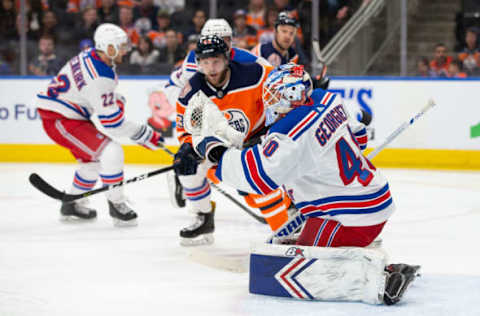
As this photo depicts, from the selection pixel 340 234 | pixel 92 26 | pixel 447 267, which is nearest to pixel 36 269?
pixel 340 234

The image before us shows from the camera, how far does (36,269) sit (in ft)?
10.7

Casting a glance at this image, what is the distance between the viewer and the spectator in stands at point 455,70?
6.53m

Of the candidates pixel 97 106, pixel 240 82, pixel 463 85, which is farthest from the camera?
pixel 463 85

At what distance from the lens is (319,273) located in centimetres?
267

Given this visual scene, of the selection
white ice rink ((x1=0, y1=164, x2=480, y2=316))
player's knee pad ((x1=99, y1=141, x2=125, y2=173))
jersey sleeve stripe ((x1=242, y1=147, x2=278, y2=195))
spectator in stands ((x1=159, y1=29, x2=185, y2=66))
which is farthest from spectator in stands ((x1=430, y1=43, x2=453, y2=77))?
jersey sleeve stripe ((x1=242, y1=147, x2=278, y2=195))

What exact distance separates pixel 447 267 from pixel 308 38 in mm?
4071

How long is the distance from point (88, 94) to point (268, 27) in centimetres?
338

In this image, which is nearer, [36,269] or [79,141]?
[36,269]

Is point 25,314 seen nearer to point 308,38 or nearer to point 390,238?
point 390,238

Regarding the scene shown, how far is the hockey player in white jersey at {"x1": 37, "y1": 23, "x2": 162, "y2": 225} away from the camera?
4.25m

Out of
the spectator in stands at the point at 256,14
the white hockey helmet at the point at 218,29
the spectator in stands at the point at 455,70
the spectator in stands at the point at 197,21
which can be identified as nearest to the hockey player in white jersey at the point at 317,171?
the white hockey helmet at the point at 218,29

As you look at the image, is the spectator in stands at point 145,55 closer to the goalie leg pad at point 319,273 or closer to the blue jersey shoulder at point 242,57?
the blue jersey shoulder at point 242,57

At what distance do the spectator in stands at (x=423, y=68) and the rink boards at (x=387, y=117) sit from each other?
8cm

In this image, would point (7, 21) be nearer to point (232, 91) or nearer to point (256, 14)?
point (256, 14)
